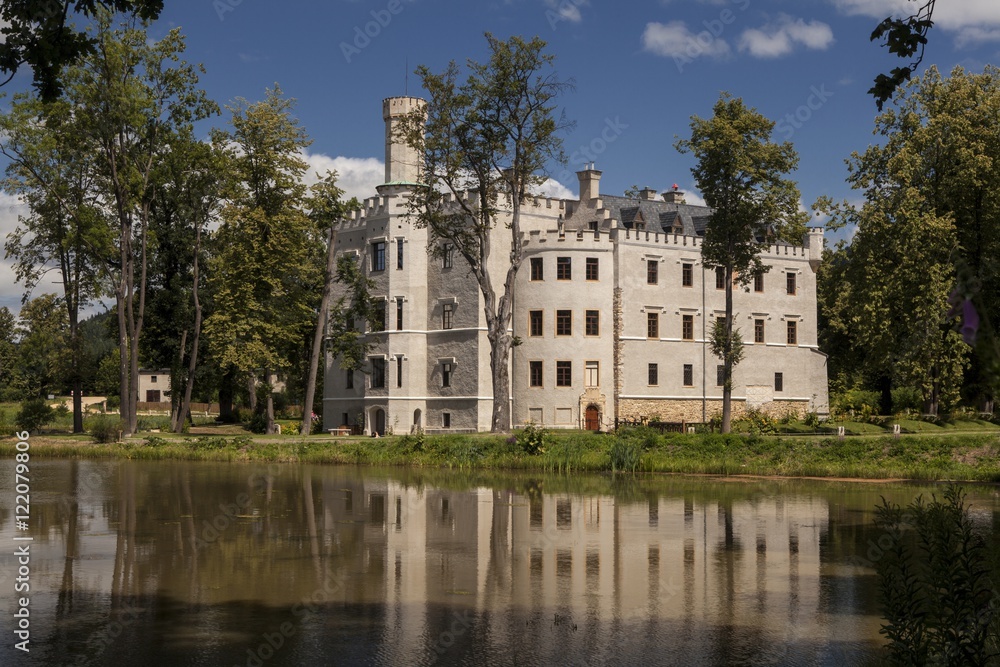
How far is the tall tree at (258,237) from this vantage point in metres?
51.8

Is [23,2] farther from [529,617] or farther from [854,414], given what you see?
[854,414]

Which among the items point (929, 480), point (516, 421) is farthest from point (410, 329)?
point (929, 480)

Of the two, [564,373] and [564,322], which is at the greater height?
[564,322]

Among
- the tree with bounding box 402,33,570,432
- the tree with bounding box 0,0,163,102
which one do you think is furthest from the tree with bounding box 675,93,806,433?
the tree with bounding box 0,0,163,102

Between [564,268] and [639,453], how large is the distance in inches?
914

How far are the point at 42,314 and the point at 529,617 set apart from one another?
5729cm

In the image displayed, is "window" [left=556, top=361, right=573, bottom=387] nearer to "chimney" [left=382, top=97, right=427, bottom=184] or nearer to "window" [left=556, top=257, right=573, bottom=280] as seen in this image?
"window" [left=556, top=257, right=573, bottom=280]

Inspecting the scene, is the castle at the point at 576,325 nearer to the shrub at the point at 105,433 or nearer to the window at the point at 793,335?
the window at the point at 793,335

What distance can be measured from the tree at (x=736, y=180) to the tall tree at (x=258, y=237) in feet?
66.0

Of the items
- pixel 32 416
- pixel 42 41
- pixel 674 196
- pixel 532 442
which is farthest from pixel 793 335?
pixel 42 41

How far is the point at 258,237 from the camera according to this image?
52.0 meters

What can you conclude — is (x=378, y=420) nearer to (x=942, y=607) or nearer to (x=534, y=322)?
(x=534, y=322)

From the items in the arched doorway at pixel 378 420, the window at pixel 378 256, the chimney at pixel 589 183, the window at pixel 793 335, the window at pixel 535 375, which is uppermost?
the chimney at pixel 589 183

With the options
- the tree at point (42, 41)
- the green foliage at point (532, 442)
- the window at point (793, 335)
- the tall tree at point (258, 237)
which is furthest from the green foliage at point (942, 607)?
the window at point (793, 335)
